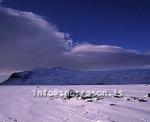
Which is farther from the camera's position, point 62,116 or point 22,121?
point 62,116

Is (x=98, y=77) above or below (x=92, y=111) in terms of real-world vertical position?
above

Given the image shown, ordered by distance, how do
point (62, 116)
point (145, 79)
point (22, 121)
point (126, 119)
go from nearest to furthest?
1. point (126, 119)
2. point (22, 121)
3. point (62, 116)
4. point (145, 79)

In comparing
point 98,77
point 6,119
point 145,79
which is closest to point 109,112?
point 6,119

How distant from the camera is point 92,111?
12023 mm

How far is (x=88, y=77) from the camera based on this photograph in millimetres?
61875

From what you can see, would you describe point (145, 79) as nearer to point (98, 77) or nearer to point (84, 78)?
point (98, 77)

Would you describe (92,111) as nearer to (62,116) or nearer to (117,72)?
(62,116)

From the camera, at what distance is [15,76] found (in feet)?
262

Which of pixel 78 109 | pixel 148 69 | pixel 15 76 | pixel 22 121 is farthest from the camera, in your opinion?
pixel 15 76

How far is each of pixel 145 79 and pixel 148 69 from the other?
943 cm

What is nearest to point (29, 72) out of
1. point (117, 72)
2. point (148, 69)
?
point (117, 72)

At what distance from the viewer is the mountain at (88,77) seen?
5169 centimetres

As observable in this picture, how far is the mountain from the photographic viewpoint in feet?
170

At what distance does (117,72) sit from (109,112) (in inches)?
1967
